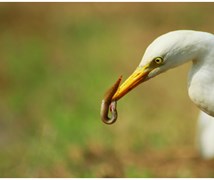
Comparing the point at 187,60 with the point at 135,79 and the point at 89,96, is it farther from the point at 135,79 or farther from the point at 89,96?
the point at 89,96

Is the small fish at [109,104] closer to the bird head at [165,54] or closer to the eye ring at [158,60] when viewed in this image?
the bird head at [165,54]

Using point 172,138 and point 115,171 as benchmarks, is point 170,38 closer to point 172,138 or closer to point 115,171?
point 115,171

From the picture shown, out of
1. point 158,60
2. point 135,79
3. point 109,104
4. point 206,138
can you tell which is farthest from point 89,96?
point 158,60

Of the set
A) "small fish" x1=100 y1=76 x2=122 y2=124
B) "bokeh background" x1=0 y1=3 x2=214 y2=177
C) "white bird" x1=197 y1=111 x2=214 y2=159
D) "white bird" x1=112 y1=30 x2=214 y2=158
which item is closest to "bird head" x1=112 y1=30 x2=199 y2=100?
"white bird" x1=112 y1=30 x2=214 y2=158

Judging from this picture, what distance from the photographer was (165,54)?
13.1 ft

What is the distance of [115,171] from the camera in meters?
6.45

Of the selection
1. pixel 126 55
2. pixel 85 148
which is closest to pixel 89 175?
pixel 85 148

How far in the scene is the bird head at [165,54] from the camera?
3.96 m

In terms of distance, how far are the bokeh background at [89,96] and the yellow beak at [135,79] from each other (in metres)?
2.27

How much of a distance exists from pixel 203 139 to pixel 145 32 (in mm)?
5460

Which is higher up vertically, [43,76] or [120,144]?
[43,76]

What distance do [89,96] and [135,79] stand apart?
5.10 metres

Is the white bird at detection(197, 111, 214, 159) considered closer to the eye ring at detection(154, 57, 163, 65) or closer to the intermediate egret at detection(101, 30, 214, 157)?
the intermediate egret at detection(101, 30, 214, 157)

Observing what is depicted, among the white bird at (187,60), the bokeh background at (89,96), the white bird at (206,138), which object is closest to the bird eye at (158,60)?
the white bird at (187,60)
